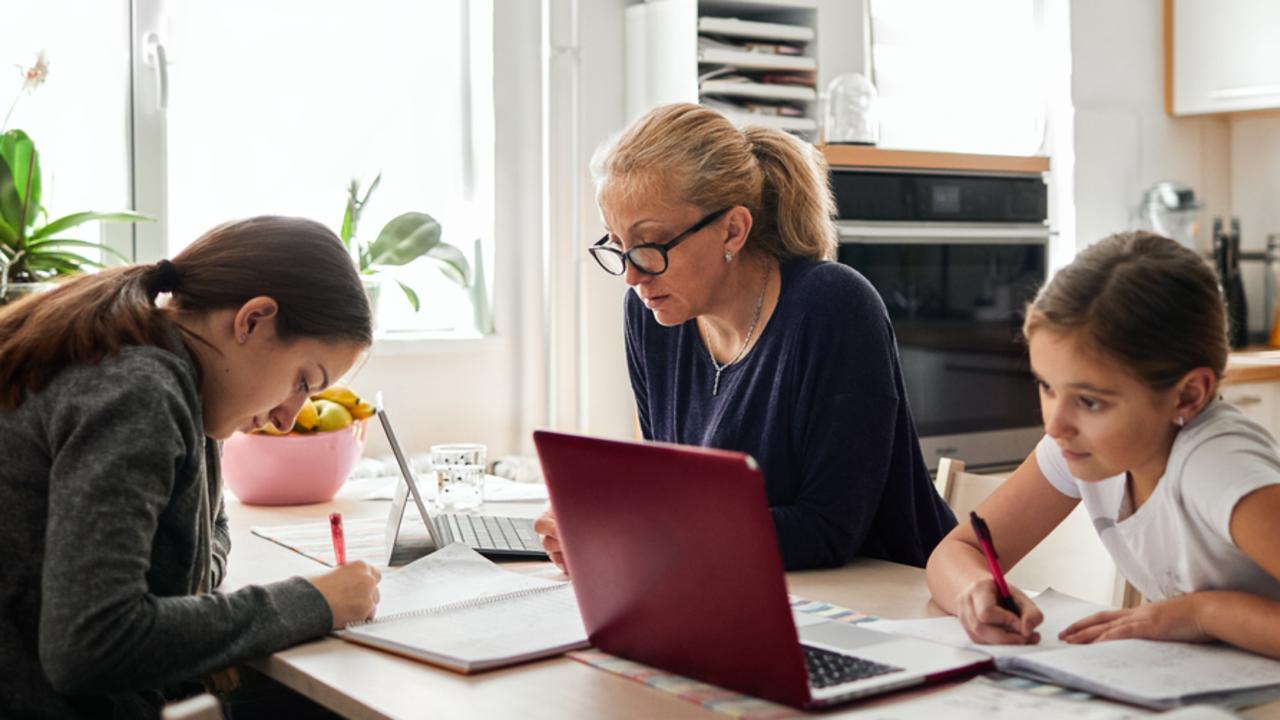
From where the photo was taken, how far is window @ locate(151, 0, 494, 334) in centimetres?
290

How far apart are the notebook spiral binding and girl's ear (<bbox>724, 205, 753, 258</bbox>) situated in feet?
1.90

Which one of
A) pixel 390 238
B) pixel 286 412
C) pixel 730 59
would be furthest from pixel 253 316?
pixel 730 59

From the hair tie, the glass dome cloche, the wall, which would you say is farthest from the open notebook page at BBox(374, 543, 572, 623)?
the wall

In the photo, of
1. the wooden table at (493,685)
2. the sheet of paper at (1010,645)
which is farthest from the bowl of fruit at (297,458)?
the sheet of paper at (1010,645)

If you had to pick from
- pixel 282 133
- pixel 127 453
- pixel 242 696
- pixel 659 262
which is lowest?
pixel 242 696

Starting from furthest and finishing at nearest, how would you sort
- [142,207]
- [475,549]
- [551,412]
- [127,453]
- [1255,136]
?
[1255,136], [551,412], [142,207], [475,549], [127,453]

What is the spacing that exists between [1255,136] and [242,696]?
3.74 metres

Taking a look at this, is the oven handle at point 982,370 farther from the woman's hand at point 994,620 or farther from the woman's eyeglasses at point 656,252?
the woman's hand at point 994,620

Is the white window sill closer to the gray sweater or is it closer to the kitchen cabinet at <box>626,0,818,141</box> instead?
the kitchen cabinet at <box>626,0,818,141</box>

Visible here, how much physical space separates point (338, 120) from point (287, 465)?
4.09 ft

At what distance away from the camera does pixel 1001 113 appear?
3.82 metres

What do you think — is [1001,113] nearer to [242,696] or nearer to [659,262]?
[659,262]

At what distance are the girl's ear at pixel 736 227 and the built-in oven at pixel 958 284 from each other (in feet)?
4.23

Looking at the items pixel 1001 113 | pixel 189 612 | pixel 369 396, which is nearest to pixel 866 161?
pixel 1001 113
